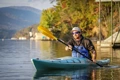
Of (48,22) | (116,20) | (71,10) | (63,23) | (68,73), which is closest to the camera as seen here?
(68,73)

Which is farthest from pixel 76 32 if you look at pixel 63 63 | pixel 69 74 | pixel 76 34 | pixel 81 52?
pixel 69 74

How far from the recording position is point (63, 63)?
18.2 meters

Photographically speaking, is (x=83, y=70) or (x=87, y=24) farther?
(x=87, y=24)

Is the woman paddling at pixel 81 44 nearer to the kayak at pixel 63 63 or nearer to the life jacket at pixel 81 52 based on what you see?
the life jacket at pixel 81 52

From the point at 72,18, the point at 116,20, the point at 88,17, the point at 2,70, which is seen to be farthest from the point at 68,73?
the point at 72,18

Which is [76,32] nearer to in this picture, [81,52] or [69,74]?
[81,52]

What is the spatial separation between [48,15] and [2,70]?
83029 mm

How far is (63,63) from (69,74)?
123cm

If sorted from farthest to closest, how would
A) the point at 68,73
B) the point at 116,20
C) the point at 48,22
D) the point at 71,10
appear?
the point at 48,22
the point at 71,10
the point at 116,20
the point at 68,73

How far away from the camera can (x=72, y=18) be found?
7306 cm

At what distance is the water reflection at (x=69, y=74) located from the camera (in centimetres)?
1603

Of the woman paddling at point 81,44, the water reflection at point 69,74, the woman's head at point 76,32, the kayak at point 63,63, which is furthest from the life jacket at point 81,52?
the water reflection at point 69,74

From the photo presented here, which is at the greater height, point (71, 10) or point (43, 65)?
point (71, 10)

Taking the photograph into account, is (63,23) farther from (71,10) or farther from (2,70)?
(2,70)
